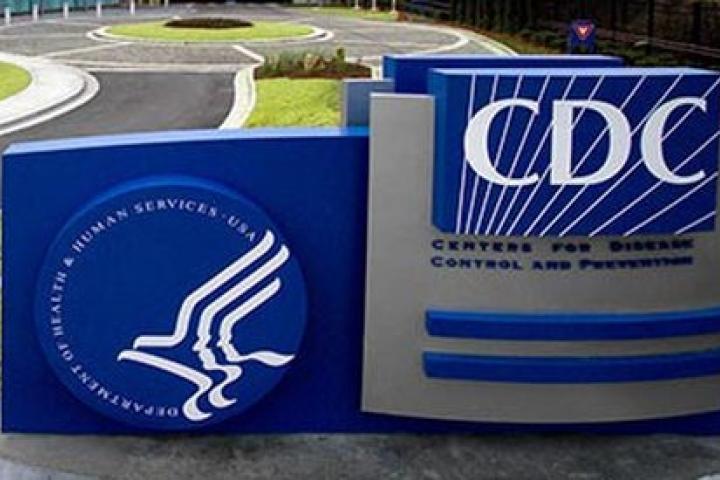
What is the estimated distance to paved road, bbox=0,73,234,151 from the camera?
19469 mm

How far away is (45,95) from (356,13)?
99.3 ft

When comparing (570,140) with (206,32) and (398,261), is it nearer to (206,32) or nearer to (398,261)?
(398,261)

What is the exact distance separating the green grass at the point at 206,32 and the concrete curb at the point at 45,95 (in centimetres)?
636

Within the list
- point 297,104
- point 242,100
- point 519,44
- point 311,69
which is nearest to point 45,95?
point 242,100

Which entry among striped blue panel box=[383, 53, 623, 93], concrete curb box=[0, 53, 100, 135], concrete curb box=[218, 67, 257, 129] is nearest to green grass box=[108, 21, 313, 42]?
concrete curb box=[0, 53, 100, 135]

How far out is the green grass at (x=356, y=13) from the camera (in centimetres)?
4803

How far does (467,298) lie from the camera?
6234mm

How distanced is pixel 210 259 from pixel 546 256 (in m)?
1.73

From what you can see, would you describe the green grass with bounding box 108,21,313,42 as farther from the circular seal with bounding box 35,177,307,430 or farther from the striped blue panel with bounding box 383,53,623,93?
the circular seal with bounding box 35,177,307,430

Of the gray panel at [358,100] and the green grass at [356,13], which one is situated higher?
the green grass at [356,13]

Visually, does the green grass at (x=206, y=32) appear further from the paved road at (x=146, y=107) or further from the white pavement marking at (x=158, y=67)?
the paved road at (x=146, y=107)

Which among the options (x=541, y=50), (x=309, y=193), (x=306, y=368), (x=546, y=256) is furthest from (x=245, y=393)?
(x=541, y=50)

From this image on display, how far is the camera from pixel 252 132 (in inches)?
251

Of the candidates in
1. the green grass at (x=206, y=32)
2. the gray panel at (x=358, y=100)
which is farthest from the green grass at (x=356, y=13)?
the gray panel at (x=358, y=100)
